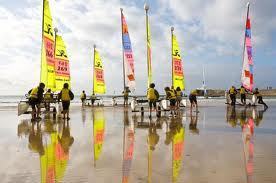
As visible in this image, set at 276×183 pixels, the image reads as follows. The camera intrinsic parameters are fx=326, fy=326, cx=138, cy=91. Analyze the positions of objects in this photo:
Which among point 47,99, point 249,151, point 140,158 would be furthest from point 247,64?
point 140,158

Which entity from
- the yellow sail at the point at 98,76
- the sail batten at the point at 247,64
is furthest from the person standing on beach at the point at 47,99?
the yellow sail at the point at 98,76

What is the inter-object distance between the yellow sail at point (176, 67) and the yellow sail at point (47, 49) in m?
8.74

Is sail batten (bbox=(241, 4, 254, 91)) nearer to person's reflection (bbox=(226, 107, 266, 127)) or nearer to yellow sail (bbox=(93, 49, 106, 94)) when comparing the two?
person's reflection (bbox=(226, 107, 266, 127))

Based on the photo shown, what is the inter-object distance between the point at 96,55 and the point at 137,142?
27842mm

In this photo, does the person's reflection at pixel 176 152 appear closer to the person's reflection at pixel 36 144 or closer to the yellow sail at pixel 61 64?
the person's reflection at pixel 36 144

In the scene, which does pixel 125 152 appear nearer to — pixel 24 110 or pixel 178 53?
pixel 24 110

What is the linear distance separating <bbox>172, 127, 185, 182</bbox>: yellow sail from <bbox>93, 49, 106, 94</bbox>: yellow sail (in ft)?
84.6

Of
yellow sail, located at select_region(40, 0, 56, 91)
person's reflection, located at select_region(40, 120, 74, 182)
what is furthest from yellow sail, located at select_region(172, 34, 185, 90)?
person's reflection, located at select_region(40, 120, 74, 182)

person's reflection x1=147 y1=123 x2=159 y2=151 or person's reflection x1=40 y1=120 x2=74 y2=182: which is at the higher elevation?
person's reflection x1=147 y1=123 x2=159 y2=151

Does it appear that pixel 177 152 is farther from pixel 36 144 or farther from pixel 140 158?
pixel 36 144

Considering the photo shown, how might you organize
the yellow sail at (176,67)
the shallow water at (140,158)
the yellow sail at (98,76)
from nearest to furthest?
the shallow water at (140,158), the yellow sail at (176,67), the yellow sail at (98,76)

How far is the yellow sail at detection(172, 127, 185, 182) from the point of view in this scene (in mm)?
4969

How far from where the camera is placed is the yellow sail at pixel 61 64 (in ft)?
75.7

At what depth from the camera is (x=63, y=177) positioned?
15.3 feet
